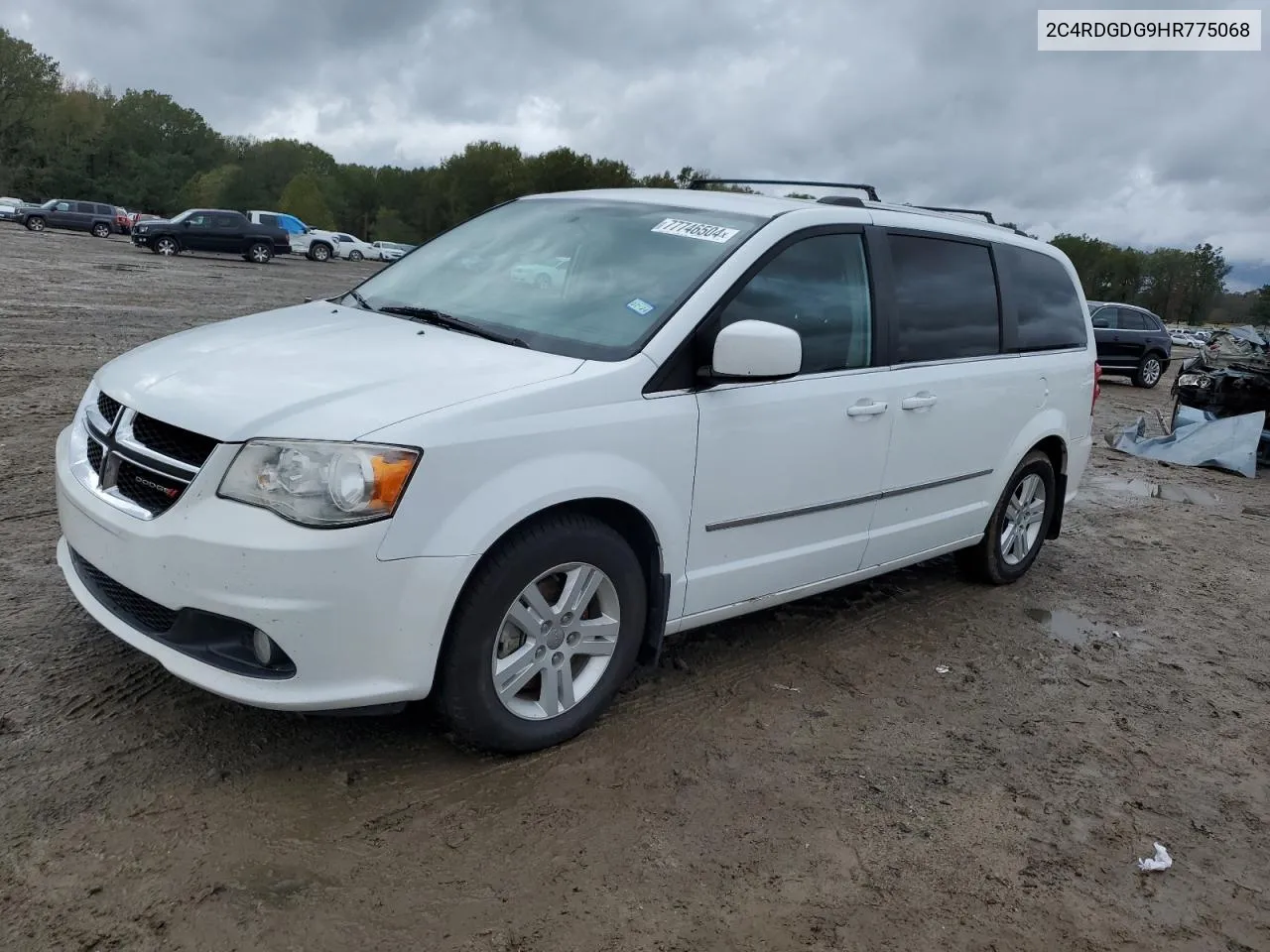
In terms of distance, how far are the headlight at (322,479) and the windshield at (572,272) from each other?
812 millimetres

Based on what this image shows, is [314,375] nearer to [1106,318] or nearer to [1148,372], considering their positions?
[1106,318]

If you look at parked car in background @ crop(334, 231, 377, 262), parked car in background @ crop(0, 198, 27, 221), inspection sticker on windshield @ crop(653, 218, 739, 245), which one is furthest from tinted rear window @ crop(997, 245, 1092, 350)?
parked car in background @ crop(0, 198, 27, 221)

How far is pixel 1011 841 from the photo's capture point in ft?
10.1

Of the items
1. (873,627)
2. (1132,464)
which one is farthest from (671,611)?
(1132,464)

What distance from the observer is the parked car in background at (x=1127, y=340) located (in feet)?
64.9

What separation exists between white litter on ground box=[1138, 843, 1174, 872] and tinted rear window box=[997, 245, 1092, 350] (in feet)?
8.72

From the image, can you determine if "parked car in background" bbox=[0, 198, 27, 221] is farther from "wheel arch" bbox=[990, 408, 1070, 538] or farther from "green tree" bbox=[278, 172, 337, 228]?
"wheel arch" bbox=[990, 408, 1070, 538]

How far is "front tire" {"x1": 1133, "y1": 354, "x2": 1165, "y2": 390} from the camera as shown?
1997 centimetres

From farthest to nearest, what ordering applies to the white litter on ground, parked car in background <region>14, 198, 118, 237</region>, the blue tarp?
parked car in background <region>14, 198, 118, 237</region> → the blue tarp → the white litter on ground

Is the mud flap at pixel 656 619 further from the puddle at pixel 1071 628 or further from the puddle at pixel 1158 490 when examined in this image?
the puddle at pixel 1158 490

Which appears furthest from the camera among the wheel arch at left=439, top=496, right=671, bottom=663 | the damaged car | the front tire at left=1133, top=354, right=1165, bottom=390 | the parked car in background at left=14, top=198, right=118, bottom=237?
the parked car in background at left=14, top=198, right=118, bottom=237

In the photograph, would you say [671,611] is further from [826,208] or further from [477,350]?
[826,208]

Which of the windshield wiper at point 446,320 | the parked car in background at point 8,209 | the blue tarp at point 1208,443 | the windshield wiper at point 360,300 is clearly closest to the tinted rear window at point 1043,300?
the windshield wiper at point 446,320

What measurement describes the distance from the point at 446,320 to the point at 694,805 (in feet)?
5.99
